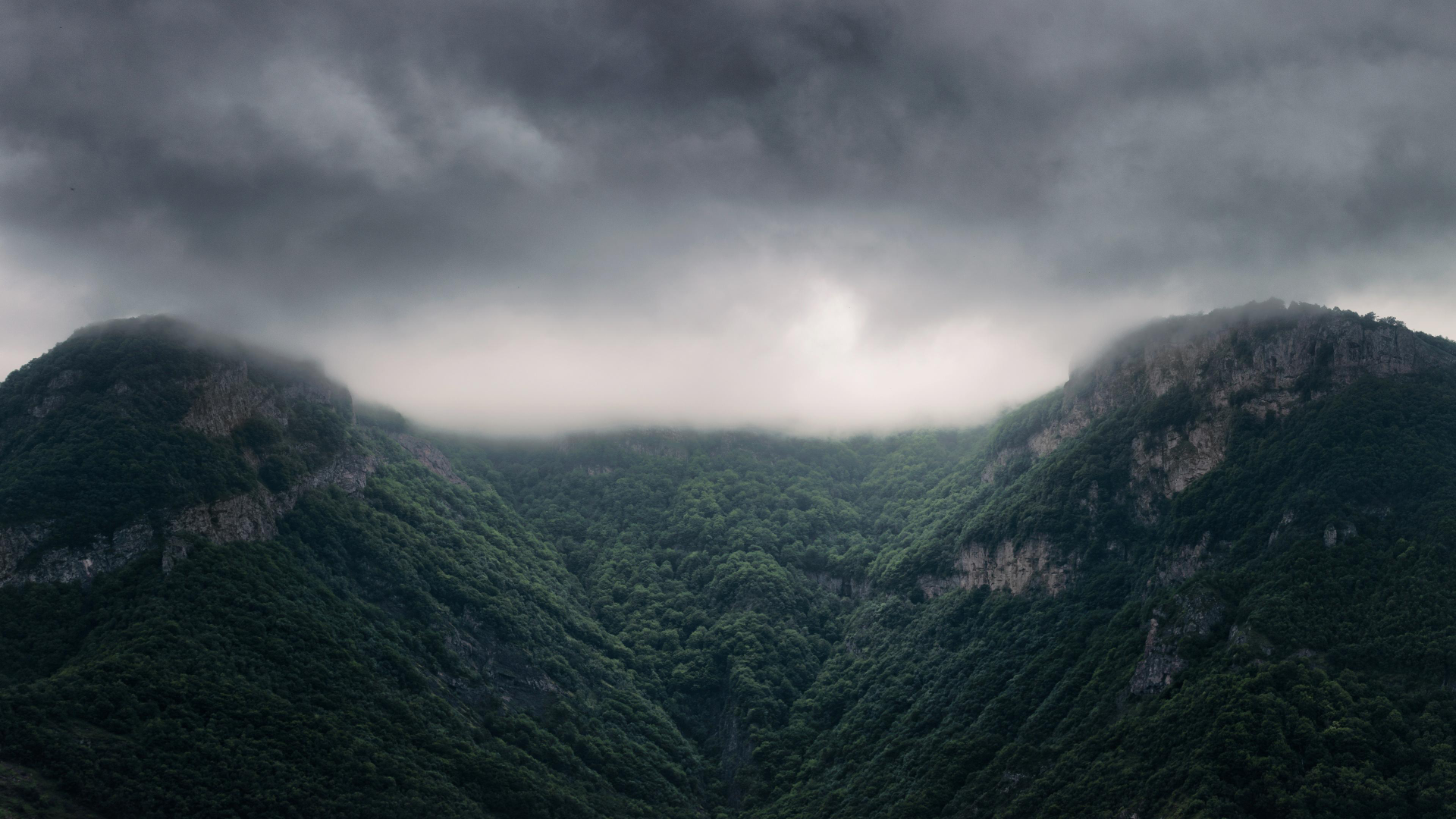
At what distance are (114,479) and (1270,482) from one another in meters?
221

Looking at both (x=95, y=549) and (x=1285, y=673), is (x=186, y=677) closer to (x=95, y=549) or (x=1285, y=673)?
(x=95, y=549)

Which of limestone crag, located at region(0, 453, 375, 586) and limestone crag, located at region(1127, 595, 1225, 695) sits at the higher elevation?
limestone crag, located at region(0, 453, 375, 586)

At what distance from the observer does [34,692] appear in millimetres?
145000

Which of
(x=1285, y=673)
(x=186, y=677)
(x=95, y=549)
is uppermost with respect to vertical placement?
(x=95, y=549)

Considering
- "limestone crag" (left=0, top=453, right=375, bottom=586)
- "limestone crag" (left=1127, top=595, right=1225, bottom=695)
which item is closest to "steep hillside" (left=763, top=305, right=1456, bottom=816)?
"limestone crag" (left=1127, top=595, right=1225, bottom=695)

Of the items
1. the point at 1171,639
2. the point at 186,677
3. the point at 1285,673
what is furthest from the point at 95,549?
the point at 1285,673

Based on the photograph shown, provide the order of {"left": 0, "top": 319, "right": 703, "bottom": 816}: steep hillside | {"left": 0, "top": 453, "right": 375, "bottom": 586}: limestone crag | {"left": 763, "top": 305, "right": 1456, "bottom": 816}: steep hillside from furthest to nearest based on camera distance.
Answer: {"left": 0, "top": 453, "right": 375, "bottom": 586}: limestone crag
{"left": 0, "top": 319, "right": 703, "bottom": 816}: steep hillside
{"left": 763, "top": 305, "right": 1456, "bottom": 816}: steep hillside

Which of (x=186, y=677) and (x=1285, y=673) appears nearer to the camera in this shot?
(x=1285, y=673)

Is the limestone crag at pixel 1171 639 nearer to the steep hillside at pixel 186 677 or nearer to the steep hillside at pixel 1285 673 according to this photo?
the steep hillside at pixel 1285 673

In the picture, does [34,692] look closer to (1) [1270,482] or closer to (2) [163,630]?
(2) [163,630]

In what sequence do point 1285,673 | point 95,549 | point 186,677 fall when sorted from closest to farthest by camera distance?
point 1285,673 < point 186,677 < point 95,549

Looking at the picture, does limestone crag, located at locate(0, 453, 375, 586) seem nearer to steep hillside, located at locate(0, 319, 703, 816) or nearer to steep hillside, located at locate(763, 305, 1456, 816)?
steep hillside, located at locate(0, 319, 703, 816)

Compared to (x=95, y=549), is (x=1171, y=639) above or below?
below

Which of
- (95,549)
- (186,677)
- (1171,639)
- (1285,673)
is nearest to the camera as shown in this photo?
(1285,673)
